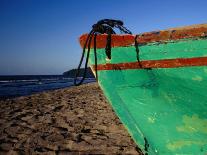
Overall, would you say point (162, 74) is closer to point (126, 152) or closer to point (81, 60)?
point (81, 60)

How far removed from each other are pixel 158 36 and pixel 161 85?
19.3 inches

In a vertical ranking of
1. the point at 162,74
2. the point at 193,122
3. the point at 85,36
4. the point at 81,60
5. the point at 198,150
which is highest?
the point at 85,36

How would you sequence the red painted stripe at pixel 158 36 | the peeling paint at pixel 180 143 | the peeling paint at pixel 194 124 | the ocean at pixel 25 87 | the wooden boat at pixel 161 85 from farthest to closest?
the ocean at pixel 25 87 < the peeling paint at pixel 180 143 < the peeling paint at pixel 194 124 < the wooden boat at pixel 161 85 < the red painted stripe at pixel 158 36

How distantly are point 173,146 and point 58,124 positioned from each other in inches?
146

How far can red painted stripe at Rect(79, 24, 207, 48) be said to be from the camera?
197cm

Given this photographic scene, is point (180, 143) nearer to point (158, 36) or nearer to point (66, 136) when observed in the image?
point (158, 36)

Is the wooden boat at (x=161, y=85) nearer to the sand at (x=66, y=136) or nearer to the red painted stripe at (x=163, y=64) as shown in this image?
the red painted stripe at (x=163, y=64)

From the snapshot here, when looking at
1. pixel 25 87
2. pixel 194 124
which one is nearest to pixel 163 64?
pixel 194 124

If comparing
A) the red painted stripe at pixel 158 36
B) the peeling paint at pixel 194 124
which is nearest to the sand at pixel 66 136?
the peeling paint at pixel 194 124

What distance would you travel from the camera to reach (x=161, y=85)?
7.98 ft

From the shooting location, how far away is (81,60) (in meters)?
2.86

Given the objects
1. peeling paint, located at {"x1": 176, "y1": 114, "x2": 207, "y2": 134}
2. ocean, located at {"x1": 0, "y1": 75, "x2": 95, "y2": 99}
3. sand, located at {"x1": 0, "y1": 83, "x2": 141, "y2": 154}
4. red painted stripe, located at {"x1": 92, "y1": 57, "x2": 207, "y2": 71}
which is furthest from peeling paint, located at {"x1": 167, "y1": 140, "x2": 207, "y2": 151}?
ocean, located at {"x1": 0, "y1": 75, "x2": 95, "y2": 99}

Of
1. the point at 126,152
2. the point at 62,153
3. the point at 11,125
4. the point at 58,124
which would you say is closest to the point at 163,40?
the point at 126,152

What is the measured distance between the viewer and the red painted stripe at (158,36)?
197 centimetres
